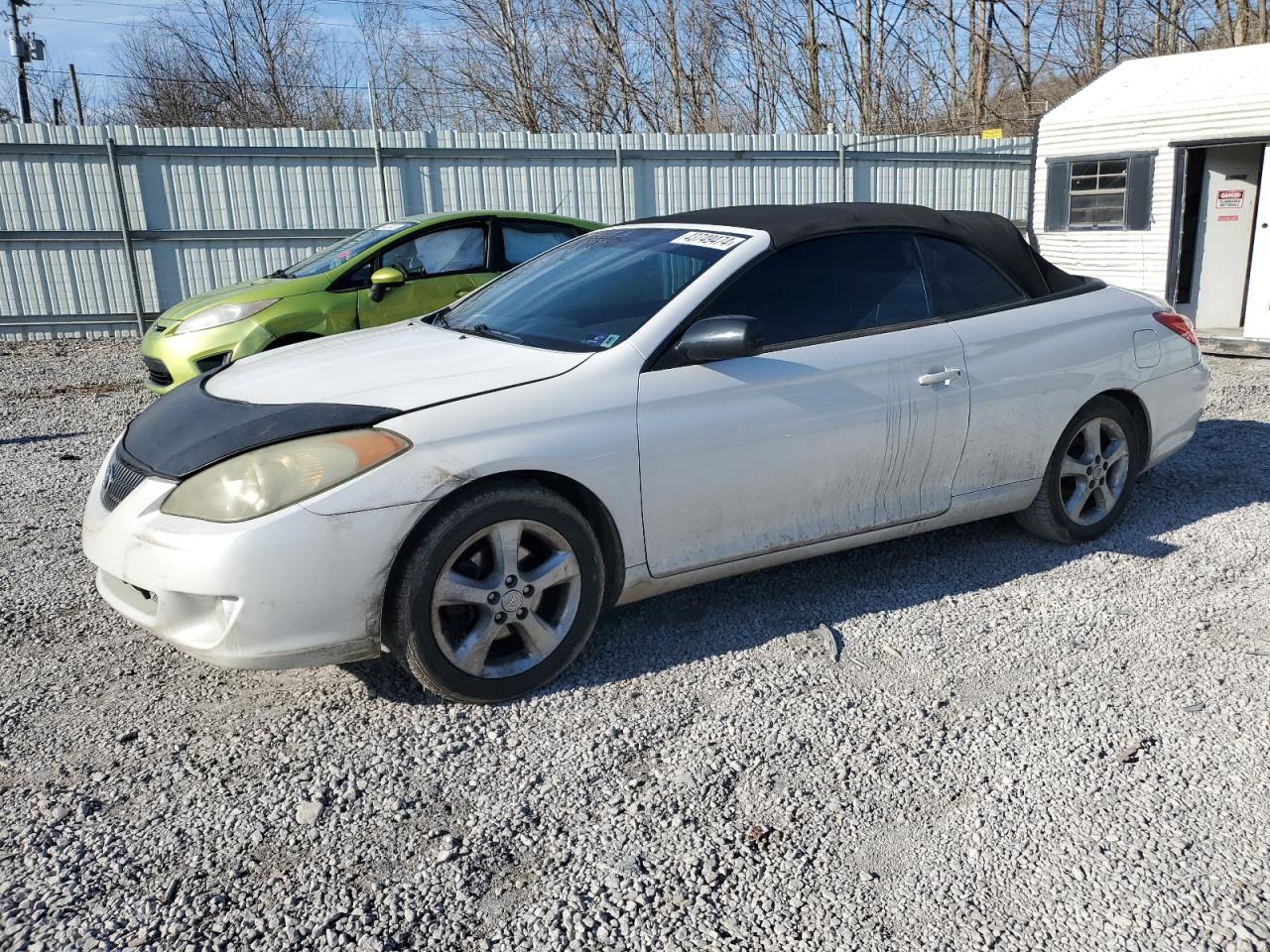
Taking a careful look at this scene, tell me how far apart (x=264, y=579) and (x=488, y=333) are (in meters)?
1.47

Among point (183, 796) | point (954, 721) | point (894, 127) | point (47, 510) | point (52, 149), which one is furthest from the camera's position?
point (894, 127)

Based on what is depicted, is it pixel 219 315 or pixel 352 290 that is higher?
pixel 352 290

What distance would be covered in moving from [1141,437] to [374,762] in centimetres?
383

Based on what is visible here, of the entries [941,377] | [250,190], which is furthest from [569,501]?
[250,190]

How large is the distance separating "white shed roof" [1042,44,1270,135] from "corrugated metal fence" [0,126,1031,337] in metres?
4.26

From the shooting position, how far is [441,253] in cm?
868

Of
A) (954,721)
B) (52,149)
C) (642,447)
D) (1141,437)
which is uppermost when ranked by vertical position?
(52,149)

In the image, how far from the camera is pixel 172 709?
3.42 m

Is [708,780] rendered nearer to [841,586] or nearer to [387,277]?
[841,586]

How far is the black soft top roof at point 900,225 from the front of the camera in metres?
4.16

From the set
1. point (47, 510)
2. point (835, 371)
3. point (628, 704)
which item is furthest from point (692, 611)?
point (47, 510)

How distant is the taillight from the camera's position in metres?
4.98

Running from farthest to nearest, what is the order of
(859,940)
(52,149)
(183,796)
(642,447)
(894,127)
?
(894,127)
(52,149)
(642,447)
(183,796)
(859,940)

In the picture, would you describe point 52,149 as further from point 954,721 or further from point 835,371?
point 954,721
